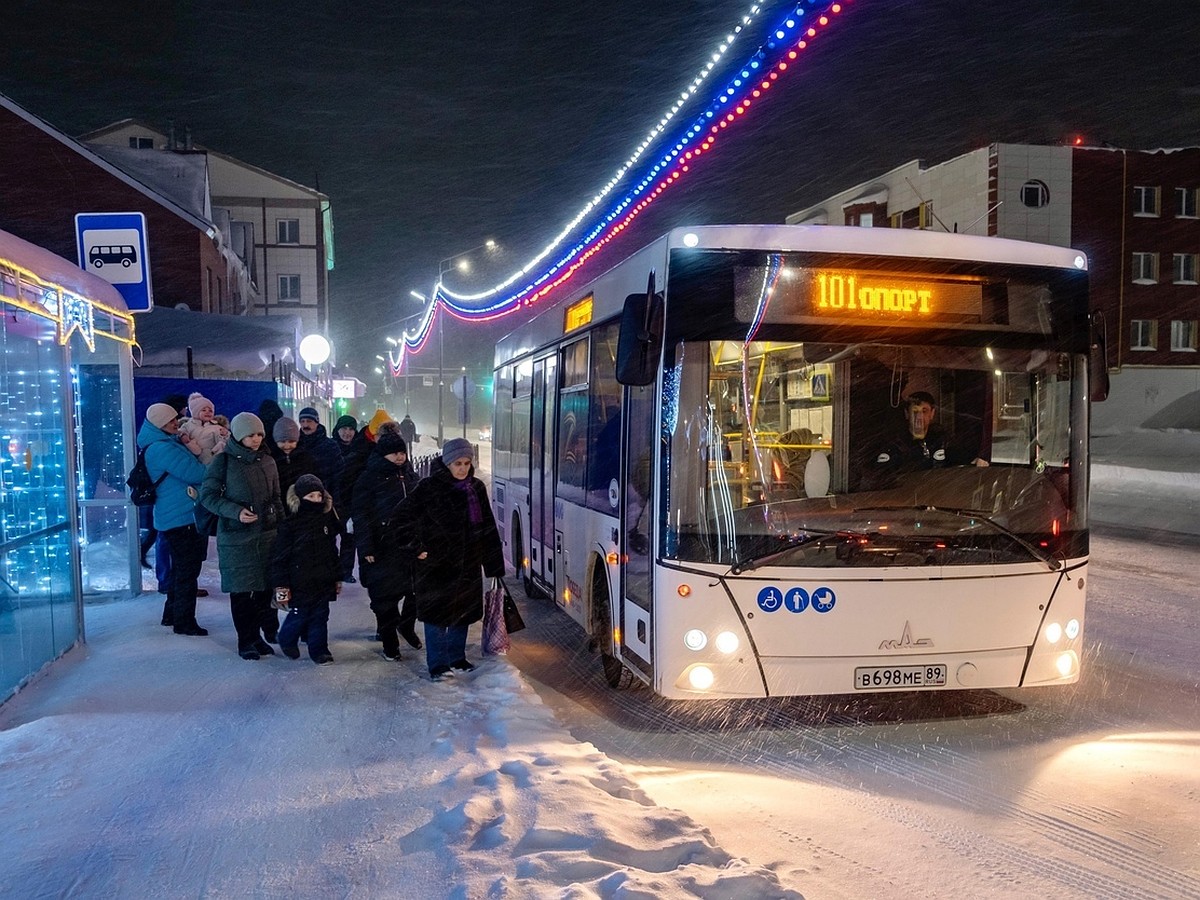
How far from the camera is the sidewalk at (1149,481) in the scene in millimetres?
20719

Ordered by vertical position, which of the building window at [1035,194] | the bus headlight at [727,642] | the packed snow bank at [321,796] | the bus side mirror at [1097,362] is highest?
the building window at [1035,194]

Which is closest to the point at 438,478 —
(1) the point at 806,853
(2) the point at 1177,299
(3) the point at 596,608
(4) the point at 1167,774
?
(3) the point at 596,608

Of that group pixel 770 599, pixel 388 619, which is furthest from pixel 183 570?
pixel 770 599

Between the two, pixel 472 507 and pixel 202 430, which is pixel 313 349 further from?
pixel 472 507

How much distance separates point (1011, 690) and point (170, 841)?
5.76 metres

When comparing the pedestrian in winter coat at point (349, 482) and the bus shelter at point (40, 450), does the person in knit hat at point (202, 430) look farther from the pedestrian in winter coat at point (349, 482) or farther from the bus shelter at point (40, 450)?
the pedestrian in winter coat at point (349, 482)

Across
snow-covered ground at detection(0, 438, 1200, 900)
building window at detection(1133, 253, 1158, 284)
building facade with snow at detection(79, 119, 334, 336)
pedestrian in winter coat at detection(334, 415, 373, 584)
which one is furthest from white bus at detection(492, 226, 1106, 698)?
building facade with snow at detection(79, 119, 334, 336)

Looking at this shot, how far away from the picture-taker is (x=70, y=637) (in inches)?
319

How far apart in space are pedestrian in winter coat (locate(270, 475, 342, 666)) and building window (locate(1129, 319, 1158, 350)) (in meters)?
45.4

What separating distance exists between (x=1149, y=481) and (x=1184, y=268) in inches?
904

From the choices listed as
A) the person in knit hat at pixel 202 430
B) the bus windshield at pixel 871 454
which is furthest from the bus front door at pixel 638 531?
the person in knit hat at pixel 202 430

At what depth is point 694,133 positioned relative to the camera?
11.3 m

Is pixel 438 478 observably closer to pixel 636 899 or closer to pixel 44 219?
pixel 636 899

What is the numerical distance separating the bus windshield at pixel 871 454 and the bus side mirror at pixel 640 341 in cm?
12
